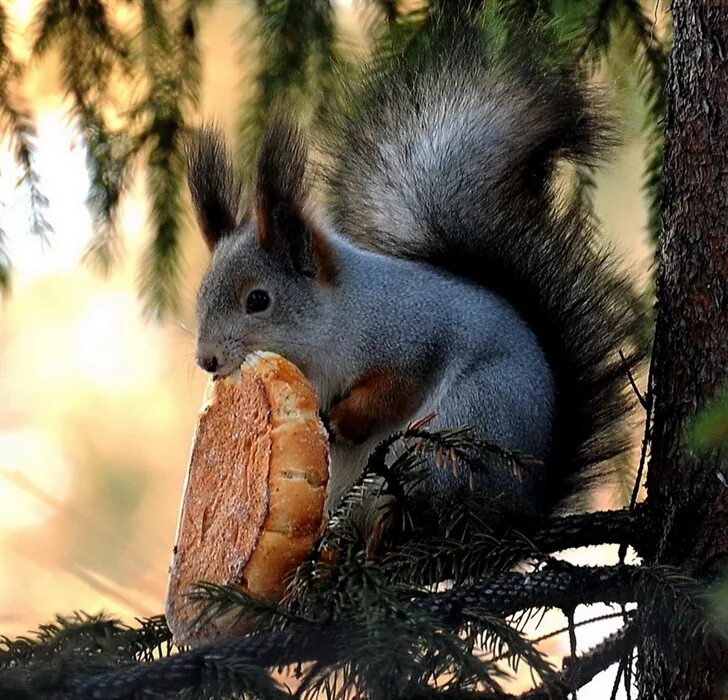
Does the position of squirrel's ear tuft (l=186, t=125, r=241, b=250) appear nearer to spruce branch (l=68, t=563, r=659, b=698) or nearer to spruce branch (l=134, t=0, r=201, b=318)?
spruce branch (l=134, t=0, r=201, b=318)

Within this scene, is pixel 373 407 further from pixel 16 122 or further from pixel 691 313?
pixel 16 122

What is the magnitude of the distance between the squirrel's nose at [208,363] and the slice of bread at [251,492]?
0.69 feet

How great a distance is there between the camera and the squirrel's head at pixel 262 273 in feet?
4.69

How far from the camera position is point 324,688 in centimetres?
81

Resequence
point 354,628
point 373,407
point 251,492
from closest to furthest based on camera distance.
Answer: point 354,628, point 251,492, point 373,407

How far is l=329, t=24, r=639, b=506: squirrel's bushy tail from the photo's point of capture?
53.7 inches

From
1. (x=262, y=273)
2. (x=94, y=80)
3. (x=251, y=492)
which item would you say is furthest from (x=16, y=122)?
(x=251, y=492)

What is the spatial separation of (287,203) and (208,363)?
0.22 metres

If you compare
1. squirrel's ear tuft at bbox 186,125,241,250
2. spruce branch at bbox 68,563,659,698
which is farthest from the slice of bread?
squirrel's ear tuft at bbox 186,125,241,250

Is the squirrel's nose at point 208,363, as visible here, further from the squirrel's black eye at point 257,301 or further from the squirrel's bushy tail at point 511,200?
the squirrel's bushy tail at point 511,200

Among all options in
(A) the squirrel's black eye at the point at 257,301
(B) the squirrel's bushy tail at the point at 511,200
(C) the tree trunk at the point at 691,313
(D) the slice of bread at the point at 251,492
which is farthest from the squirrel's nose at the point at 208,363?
(C) the tree trunk at the point at 691,313

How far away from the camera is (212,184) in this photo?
1.51m

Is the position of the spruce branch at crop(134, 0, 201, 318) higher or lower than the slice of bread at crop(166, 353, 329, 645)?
higher

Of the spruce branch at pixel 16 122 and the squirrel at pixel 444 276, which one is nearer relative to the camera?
the squirrel at pixel 444 276
